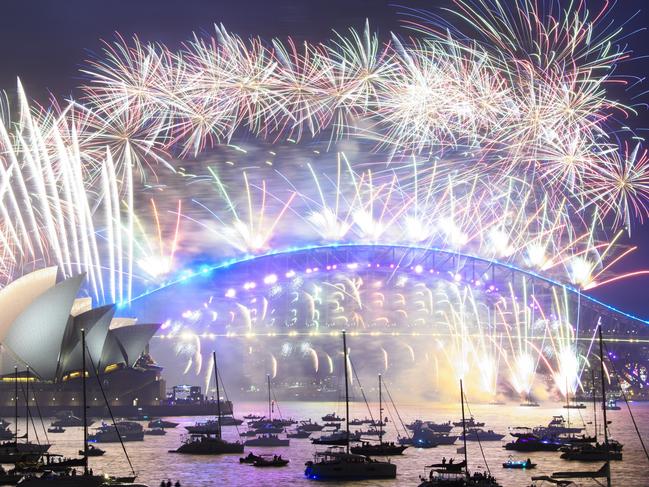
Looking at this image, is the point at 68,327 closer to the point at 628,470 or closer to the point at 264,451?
the point at 264,451

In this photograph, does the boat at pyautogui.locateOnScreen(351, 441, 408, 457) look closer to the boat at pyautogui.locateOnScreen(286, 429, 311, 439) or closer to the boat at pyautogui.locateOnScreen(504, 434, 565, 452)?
the boat at pyautogui.locateOnScreen(504, 434, 565, 452)

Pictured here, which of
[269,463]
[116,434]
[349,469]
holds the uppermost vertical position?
[116,434]

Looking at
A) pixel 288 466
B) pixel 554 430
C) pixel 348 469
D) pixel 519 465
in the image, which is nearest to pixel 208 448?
pixel 288 466

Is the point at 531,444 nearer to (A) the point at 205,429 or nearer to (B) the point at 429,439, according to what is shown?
(B) the point at 429,439

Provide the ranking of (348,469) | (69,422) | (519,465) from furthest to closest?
(69,422), (519,465), (348,469)

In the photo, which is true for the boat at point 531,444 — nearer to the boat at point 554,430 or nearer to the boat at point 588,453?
the boat at point 554,430

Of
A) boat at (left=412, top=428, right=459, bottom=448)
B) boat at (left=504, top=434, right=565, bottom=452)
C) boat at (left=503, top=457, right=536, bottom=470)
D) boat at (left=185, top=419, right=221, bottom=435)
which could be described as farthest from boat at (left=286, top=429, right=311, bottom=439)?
boat at (left=503, top=457, right=536, bottom=470)

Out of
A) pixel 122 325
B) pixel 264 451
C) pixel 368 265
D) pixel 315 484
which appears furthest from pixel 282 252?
pixel 315 484

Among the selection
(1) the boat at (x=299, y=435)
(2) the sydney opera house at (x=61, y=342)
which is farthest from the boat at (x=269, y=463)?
(1) the boat at (x=299, y=435)
